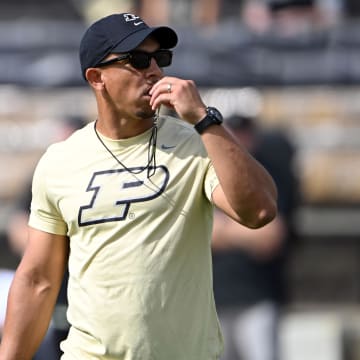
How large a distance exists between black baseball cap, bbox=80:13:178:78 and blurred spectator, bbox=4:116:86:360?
7.77 ft

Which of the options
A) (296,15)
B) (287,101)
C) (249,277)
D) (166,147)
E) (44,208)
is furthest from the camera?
(296,15)

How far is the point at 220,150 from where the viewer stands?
406 centimetres

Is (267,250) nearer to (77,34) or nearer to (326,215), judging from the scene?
(326,215)

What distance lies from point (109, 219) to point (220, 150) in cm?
55

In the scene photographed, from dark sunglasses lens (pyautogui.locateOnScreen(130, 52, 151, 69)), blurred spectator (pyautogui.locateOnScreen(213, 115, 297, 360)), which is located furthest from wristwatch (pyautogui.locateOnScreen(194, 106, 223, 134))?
blurred spectator (pyautogui.locateOnScreen(213, 115, 297, 360))

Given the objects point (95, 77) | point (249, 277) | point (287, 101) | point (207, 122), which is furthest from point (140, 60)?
point (287, 101)

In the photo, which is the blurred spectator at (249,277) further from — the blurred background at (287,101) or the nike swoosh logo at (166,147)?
the nike swoosh logo at (166,147)

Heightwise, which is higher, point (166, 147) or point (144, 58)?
point (144, 58)

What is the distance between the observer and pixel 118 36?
4.37 metres

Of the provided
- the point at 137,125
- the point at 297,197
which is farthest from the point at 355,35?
the point at 137,125

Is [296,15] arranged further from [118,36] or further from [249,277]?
[118,36]

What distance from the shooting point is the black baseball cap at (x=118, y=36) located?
432 centimetres

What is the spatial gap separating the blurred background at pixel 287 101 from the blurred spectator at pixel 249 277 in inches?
39.5

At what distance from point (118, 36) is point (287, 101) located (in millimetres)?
4919
